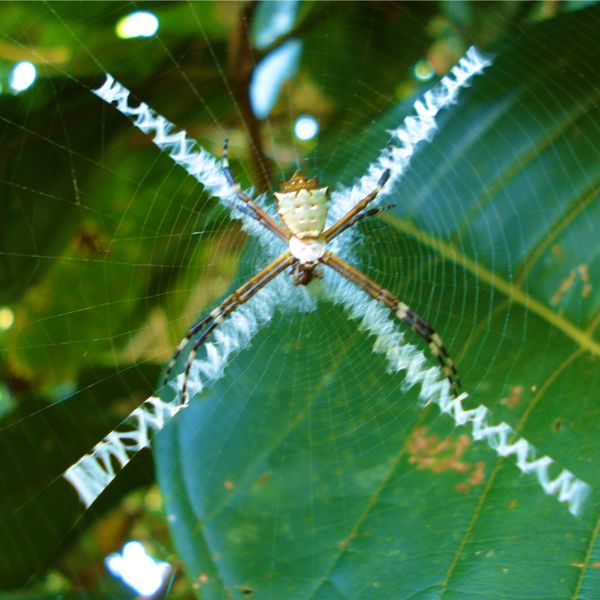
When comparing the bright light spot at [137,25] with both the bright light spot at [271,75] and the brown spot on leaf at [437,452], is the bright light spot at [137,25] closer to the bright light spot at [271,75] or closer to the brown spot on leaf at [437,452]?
the bright light spot at [271,75]

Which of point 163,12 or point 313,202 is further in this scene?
point 313,202

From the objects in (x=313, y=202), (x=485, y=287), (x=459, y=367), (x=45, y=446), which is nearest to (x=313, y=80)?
(x=313, y=202)

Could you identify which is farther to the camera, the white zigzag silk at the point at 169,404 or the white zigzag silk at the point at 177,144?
the white zigzag silk at the point at 169,404

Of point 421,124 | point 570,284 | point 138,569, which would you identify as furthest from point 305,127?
point 138,569

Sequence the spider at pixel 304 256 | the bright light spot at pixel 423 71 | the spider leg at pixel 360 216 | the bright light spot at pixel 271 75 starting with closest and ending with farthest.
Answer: the bright light spot at pixel 271 75 → the bright light spot at pixel 423 71 → the spider leg at pixel 360 216 → the spider at pixel 304 256

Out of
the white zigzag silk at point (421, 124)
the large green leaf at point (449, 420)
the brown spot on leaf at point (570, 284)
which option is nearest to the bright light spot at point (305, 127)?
the large green leaf at point (449, 420)

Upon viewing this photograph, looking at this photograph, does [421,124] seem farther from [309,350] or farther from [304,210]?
[309,350]

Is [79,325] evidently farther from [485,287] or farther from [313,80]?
[485,287]
